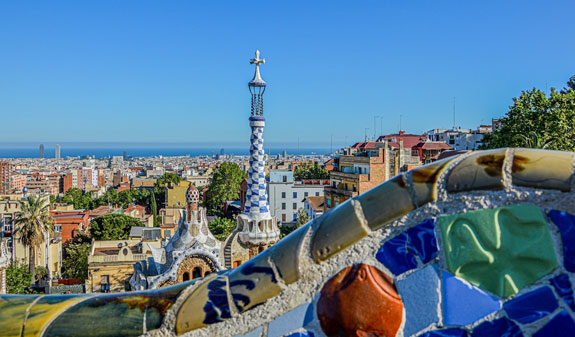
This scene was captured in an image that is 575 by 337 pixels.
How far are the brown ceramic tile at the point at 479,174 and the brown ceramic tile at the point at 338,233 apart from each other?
408 mm

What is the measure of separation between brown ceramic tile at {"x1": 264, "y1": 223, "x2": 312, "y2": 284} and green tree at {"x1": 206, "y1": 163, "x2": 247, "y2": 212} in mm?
54853

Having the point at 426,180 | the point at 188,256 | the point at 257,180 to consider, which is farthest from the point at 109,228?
the point at 426,180

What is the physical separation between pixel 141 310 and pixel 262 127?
9.71 m

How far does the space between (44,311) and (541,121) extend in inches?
617

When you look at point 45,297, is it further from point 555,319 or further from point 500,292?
point 555,319

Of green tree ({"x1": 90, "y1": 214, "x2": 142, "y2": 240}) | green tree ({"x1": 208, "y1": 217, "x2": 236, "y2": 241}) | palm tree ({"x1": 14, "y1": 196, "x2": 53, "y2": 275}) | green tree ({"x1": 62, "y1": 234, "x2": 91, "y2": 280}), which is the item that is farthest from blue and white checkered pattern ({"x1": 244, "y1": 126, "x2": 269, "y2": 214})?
green tree ({"x1": 90, "y1": 214, "x2": 142, "y2": 240})

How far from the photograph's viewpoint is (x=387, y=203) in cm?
230

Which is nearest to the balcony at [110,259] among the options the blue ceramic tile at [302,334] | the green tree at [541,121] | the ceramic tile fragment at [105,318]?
the green tree at [541,121]

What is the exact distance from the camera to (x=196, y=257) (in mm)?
12438

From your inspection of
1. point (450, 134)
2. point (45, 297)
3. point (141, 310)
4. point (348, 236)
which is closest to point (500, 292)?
point (348, 236)

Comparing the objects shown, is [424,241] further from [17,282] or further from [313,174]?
[313,174]

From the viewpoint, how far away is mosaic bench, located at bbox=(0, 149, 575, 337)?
7.09 feet

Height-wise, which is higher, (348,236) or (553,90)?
(553,90)

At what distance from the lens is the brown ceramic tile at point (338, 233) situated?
2.32m
